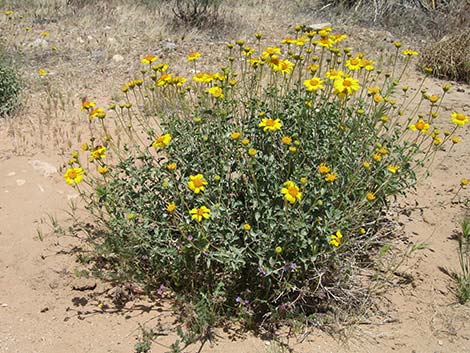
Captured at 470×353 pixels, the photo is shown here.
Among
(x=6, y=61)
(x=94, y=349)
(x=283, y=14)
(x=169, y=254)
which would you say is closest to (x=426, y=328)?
(x=169, y=254)

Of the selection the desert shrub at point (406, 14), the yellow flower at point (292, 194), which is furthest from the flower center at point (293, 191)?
the desert shrub at point (406, 14)

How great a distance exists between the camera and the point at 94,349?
2680mm

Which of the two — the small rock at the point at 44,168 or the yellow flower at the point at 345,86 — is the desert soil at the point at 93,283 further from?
the yellow flower at the point at 345,86

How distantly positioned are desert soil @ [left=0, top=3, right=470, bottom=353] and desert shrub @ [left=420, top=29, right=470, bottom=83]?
1457 millimetres

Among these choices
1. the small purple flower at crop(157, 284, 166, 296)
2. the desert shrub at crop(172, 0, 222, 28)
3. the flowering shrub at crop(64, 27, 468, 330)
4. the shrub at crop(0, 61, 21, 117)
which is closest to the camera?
the flowering shrub at crop(64, 27, 468, 330)

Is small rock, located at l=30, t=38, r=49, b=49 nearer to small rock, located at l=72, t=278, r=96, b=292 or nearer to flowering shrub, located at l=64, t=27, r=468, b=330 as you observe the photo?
flowering shrub, located at l=64, t=27, r=468, b=330

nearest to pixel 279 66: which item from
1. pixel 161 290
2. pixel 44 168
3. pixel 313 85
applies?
pixel 313 85

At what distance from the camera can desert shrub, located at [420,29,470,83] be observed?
6523 mm

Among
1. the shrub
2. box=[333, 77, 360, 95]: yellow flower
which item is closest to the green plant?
the shrub

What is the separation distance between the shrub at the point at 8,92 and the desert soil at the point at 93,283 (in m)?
0.12

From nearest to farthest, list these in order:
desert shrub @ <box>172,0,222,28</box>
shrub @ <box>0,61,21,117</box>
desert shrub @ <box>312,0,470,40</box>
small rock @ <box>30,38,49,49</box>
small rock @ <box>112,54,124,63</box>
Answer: shrub @ <box>0,61,21,117</box> < small rock @ <box>112,54,124,63</box> < small rock @ <box>30,38,49,49</box> < desert shrub @ <box>172,0,222,28</box> < desert shrub @ <box>312,0,470,40</box>

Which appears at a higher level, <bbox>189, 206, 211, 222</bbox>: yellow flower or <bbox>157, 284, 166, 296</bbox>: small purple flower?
<bbox>189, 206, 211, 222</bbox>: yellow flower

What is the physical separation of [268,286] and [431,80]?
496 cm

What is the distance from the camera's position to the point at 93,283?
10.3 ft
